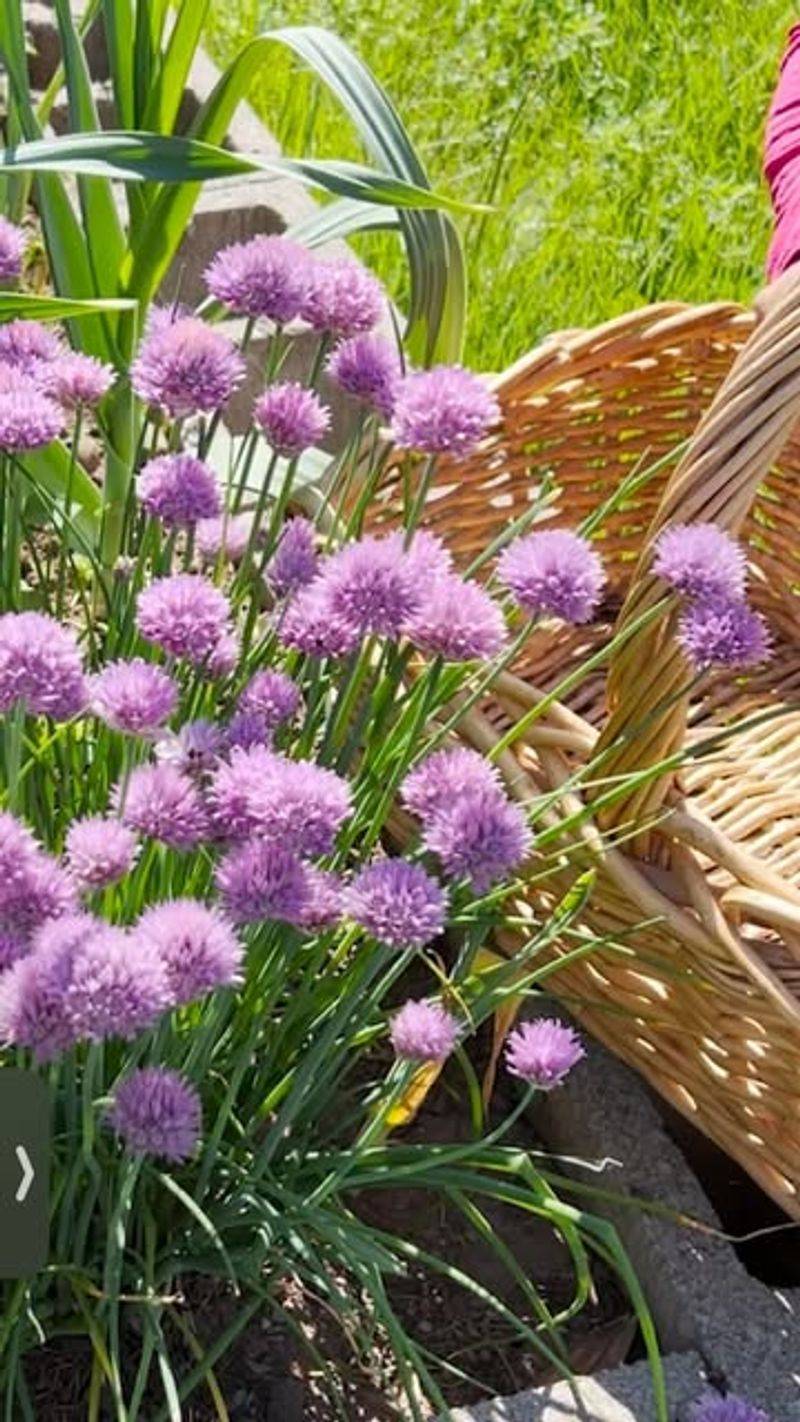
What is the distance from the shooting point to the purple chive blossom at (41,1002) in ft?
2.86

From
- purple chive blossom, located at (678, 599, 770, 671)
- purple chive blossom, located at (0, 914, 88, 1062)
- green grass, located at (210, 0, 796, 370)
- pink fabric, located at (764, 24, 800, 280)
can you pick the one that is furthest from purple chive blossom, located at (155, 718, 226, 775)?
green grass, located at (210, 0, 796, 370)

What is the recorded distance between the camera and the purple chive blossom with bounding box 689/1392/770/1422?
3.93 feet

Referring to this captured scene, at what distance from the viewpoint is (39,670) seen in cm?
93

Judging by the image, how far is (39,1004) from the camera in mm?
875

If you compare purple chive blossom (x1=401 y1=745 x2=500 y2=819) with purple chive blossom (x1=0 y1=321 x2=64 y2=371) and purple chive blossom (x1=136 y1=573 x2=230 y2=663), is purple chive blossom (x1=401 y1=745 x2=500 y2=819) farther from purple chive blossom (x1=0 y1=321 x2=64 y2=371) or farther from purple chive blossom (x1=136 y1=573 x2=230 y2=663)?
purple chive blossom (x1=0 y1=321 x2=64 y2=371)

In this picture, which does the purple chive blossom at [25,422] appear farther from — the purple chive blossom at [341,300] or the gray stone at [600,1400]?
the gray stone at [600,1400]

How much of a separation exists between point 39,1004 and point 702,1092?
60 cm

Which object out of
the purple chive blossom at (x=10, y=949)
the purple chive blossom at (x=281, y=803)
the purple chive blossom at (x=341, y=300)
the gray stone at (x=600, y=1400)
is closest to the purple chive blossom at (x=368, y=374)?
the purple chive blossom at (x=341, y=300)

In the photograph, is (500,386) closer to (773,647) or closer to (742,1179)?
(773,647)

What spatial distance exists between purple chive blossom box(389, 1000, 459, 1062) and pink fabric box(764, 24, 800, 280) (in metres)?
0.80

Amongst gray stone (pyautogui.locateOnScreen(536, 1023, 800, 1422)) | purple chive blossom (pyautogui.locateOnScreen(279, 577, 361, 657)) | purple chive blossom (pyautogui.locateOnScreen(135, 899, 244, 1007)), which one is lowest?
gray stone (pyautogui.locateOnScreen(536, 1023, 800, 1422))

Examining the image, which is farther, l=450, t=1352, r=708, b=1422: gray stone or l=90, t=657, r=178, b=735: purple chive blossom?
l=450, t=1352, r=708, b=1422: gray stone

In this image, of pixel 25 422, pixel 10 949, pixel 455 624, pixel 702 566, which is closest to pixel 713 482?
pixel 702 566

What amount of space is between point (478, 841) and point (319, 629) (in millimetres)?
116
